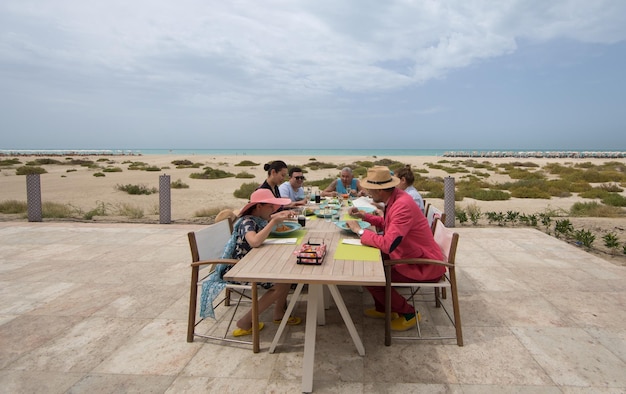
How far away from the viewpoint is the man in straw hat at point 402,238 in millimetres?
→ 2826

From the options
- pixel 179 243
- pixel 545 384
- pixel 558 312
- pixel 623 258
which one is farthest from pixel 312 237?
pixel 623 258

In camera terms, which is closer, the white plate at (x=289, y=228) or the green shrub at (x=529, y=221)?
the white plate at (x=289, y=228)

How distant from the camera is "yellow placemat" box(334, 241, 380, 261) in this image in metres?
2.59

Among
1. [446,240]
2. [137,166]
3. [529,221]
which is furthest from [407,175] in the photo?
[137,166]

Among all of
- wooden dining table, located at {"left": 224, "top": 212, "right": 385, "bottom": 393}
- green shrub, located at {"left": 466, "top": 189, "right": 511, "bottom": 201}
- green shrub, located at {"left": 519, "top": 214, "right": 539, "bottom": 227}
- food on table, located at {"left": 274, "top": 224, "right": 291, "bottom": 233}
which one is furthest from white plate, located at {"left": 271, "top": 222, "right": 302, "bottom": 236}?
green shrub, located at {"left": 466, "top": 189, "right": 511, "bottom": 201}

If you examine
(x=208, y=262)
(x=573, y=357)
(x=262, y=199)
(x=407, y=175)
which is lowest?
(x=573, y=357)

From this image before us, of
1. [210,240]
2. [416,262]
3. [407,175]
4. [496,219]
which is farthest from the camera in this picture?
[496,219]

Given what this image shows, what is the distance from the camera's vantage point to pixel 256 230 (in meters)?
3.07

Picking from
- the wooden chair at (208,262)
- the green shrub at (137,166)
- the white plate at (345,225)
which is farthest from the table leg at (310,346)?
the green shrub at (137,166)

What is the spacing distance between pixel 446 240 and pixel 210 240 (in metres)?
2.02

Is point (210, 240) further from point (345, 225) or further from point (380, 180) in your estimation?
point (380, 180)

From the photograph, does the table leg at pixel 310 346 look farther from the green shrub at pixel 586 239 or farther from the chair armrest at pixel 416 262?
the green shrub at pixel 586 239

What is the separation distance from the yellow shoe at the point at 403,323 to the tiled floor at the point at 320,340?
130 millimetres

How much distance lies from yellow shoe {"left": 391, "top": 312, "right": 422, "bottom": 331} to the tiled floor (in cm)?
13
